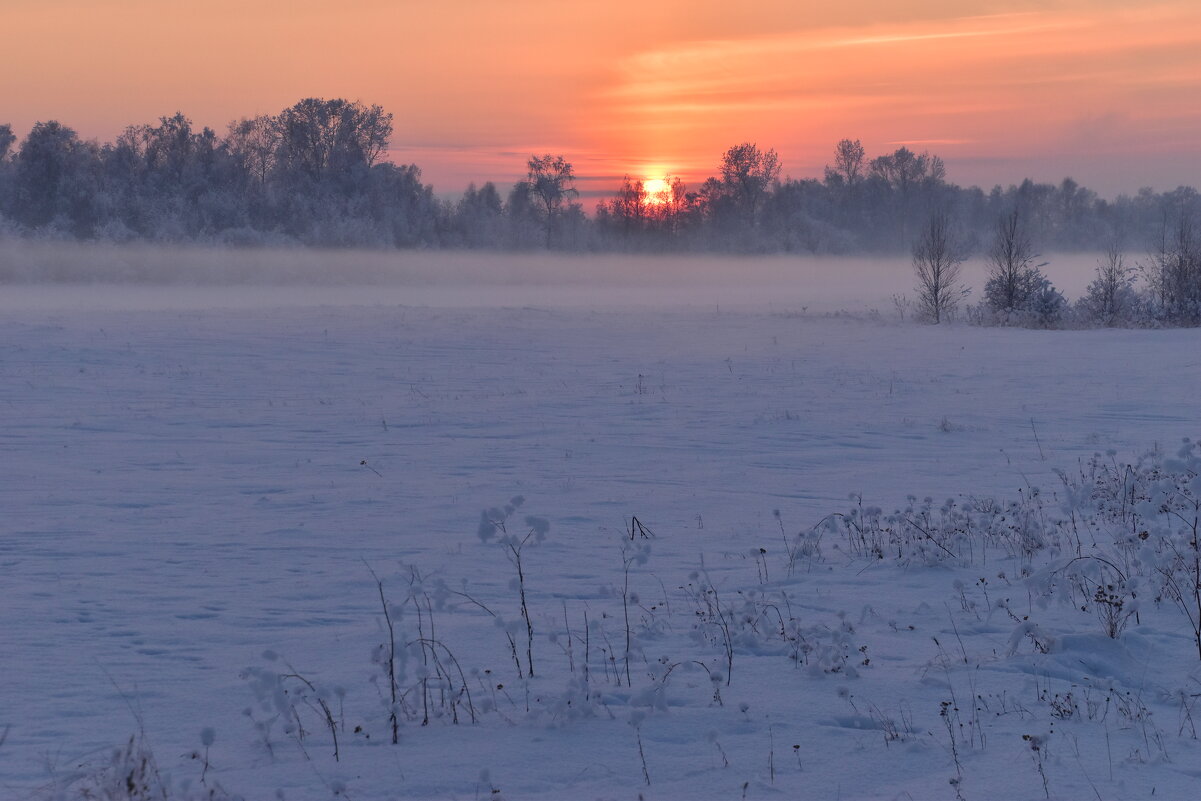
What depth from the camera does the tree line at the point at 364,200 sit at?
80.2 meters

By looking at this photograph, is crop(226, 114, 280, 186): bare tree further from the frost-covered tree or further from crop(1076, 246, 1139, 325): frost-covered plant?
crop(1076, 246, 1139, 325): frost-covered plant

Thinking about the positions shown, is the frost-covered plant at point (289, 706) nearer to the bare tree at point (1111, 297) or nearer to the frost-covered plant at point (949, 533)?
the frost-covered plant at point (949, 533)

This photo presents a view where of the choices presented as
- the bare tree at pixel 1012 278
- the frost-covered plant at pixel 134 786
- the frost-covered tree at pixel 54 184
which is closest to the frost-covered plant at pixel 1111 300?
the bare tree at pixel 1012 278

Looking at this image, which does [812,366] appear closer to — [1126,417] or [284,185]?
[1126,417]

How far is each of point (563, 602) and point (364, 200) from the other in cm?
8596

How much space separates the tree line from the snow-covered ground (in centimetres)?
4598

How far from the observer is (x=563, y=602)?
25.4 feet

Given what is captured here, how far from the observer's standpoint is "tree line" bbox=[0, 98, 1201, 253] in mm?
80250

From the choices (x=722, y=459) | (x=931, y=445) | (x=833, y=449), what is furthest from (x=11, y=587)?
(x=931, y=445)

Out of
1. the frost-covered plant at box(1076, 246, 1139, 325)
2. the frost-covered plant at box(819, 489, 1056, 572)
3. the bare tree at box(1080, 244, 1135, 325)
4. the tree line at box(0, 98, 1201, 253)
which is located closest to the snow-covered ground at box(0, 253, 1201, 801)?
the frost-covered plant at box(819, 489, 1056, 572)

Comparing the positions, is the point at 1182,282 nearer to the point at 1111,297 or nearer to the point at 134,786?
the point at 1111,297

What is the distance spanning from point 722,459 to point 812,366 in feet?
38.5

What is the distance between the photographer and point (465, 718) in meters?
5.64

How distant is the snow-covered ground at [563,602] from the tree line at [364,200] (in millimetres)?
45977
